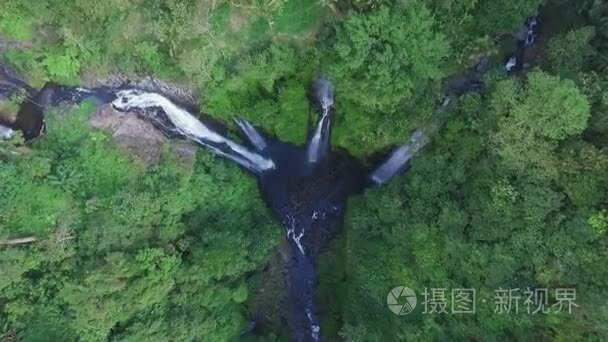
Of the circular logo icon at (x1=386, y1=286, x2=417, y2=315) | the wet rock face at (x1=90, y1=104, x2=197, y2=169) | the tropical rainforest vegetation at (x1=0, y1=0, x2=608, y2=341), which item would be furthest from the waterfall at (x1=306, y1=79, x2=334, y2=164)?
the circular logo icon at (x1=386, y1=286, x2=417, y2=315)

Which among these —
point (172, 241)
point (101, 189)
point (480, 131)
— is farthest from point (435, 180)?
point (101, 189)

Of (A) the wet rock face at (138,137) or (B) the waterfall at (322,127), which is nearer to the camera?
(A) the wet rock face at (138,137)

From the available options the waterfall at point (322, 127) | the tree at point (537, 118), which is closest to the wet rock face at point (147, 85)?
the waterfall at point (322, 127)

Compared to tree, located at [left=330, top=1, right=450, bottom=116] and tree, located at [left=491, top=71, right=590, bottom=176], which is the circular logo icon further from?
tree, located at [left=330, top=1, right=450, bottom=116]

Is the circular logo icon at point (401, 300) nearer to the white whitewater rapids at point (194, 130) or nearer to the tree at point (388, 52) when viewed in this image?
the tree at point (388, 52)

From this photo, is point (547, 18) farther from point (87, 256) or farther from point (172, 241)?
point (87, 256)

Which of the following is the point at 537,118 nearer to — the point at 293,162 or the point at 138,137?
the point at 293,162
